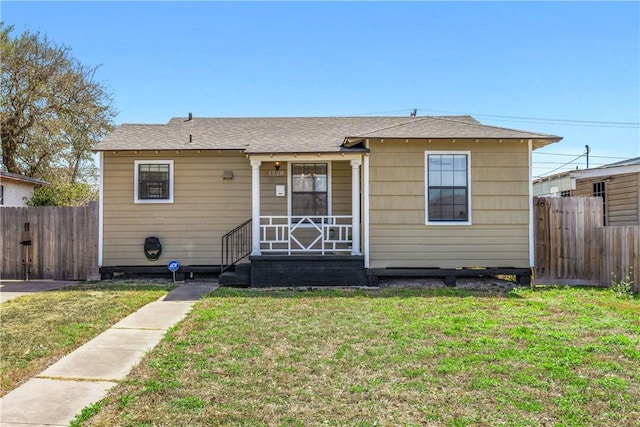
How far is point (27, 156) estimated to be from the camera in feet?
62.0

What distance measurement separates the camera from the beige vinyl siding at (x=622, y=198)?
11297mm

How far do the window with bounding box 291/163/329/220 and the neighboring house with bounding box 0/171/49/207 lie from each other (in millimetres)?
10712

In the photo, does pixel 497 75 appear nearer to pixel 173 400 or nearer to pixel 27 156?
pixel 173 400

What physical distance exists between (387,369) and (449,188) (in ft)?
18.4

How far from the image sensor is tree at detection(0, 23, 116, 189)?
59.0 feet

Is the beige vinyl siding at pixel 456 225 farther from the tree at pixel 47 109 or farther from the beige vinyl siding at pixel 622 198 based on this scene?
the tree at pixel 47 109

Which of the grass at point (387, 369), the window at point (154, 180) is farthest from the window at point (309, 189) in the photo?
the grass at point (387, 369)

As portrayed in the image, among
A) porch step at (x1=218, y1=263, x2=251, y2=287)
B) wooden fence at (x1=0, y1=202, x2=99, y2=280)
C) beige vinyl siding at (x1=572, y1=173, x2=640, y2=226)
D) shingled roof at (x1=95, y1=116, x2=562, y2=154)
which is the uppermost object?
shingled roof at (x1=95, y1=116, x2=562, y2=154)

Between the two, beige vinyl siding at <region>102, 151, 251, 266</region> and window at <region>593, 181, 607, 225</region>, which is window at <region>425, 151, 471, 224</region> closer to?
beige vinyl siding at <region>102, 151, 251, 266</region>

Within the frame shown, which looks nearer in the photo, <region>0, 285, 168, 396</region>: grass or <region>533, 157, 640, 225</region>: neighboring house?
<region>0, 285, 168, 396</region>: grass

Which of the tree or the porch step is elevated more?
the tree

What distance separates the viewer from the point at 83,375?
3660 mm

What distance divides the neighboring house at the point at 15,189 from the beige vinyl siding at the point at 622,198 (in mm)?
19092

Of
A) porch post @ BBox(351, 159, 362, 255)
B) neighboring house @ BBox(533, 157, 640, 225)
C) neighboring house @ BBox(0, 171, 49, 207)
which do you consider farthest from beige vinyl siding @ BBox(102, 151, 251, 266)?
neighboring house @ BBox(533, 157, 640, 225)
